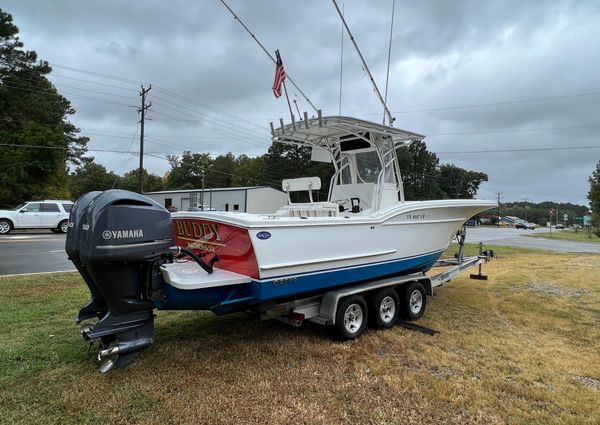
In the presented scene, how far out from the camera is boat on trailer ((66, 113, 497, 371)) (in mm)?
3354

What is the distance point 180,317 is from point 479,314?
188 inches

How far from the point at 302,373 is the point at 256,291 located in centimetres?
94

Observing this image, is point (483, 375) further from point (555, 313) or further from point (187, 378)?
point (555, 313)

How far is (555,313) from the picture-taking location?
650 centimetres

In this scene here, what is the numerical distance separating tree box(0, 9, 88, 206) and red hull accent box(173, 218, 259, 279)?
26388 millimetres

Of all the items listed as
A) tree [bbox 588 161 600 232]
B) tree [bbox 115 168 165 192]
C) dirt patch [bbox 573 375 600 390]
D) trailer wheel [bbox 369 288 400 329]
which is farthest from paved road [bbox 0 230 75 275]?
tree [bbox 115 168 165 192]

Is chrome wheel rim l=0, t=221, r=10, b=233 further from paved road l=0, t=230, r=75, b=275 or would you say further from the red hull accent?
the red hull accent

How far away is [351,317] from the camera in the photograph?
497 centimetres

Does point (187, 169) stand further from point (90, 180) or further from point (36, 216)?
point (36, 216)

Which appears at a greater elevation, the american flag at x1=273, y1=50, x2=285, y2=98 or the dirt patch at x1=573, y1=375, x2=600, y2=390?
the american flag at x1=273, y1=50, x2=285, y2=98

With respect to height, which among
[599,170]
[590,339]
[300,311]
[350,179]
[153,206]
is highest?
[599,170]

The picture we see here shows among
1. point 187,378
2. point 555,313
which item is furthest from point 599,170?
point 187,378

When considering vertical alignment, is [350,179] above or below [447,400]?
above

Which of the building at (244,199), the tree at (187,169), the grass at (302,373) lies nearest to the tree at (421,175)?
the building at (244,199)
